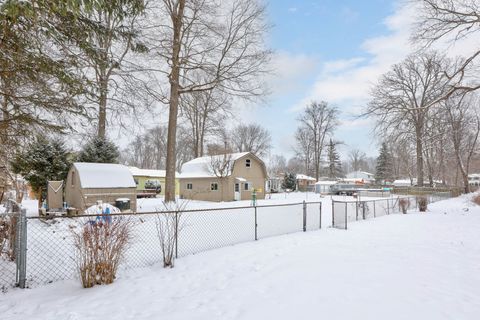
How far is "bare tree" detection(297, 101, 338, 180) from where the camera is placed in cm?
4544

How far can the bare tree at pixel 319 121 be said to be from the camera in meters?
45.4

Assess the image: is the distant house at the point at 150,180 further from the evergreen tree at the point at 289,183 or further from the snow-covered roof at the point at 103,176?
the snow-covered roof at the point at 103,176

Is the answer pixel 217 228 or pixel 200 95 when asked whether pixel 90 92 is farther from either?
pixel 200 95

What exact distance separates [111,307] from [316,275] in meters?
2.98

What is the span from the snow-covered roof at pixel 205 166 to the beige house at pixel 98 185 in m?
11.3

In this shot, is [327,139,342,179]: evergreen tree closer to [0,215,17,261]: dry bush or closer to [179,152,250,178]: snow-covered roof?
[179,152,250,178]: snow-covered roof

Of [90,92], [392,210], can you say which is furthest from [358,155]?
[90,92]

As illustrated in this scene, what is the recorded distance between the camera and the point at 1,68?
193 inches

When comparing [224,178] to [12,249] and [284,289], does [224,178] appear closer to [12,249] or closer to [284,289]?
[12,249]

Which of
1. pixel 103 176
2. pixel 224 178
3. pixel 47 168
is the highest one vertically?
pixel 47 168

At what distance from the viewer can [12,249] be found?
5.35 m

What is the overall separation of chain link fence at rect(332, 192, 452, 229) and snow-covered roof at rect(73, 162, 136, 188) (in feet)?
31.2

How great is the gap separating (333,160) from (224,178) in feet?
120

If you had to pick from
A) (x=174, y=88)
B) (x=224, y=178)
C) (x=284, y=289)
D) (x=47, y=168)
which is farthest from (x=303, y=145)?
(x=284, y=289)
